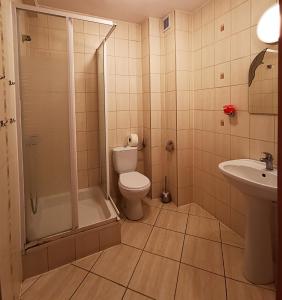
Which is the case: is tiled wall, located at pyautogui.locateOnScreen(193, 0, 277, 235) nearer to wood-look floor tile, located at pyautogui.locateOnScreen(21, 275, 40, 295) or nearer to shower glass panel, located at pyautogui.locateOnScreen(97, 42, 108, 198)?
shower glass panel, located at pyautogui.locateOnScreen(97, 42, 108, 198)

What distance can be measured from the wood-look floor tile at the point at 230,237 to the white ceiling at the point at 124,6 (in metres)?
2.36

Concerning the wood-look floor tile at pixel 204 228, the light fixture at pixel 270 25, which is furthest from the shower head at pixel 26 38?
the wood-look floor tile at pixel 204 228

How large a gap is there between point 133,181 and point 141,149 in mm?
685

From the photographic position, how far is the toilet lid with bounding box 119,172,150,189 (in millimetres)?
2301

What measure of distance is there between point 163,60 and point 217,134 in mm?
1162

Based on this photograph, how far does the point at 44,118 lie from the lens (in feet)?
5.60

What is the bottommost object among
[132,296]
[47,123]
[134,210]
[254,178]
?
[132,296]

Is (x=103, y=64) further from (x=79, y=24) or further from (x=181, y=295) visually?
(x=181, y=295)

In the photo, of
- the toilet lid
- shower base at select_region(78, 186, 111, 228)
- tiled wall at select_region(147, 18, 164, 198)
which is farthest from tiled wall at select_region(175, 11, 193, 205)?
shower base at select_region(78, 186, 111, 228)

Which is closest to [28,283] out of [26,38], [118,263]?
[118,263]

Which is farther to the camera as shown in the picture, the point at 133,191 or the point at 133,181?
the point at 133,181

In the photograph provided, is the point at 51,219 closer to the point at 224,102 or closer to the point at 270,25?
the point at 224,102

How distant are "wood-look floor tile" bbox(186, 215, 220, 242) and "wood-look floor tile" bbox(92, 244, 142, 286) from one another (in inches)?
24.7

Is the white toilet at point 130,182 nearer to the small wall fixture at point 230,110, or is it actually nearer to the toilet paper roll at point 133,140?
the toilet paper roll at point 133,140
